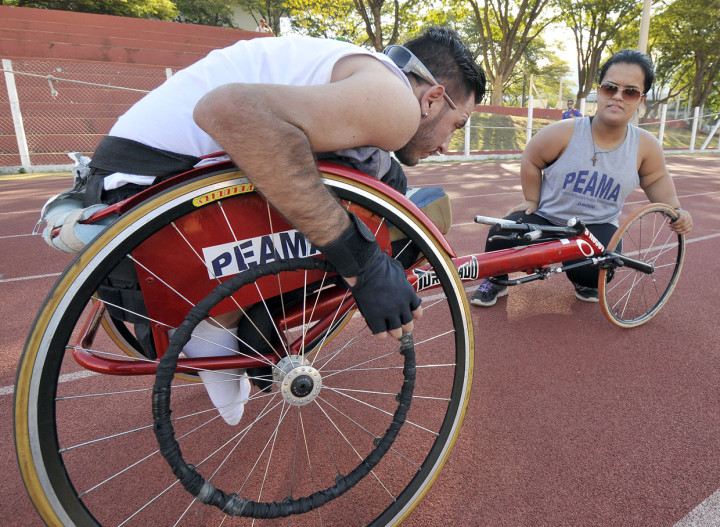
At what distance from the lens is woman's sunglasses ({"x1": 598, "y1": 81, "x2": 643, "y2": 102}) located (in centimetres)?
A: 268

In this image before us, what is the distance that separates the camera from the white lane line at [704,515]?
145 cm

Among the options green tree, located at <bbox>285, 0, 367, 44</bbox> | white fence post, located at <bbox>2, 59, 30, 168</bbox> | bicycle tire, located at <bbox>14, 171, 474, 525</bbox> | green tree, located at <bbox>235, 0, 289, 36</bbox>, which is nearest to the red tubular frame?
bicycle tire, located at <bbox>14, 171, 474, 525</bbox>

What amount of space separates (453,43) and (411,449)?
156 centimetres

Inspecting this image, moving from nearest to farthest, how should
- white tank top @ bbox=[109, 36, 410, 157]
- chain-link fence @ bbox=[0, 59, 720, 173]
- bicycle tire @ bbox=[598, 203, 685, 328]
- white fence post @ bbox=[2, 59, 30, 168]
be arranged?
white tank top @ bbox=[109, 36, 410, 157] → bicycle tire @ bbox=[598, 203, 685, 328] → white fence post @ bbox=[2, 59, 30, 168] → chain-link fence @ bbox=[0, 59, 720, 173]

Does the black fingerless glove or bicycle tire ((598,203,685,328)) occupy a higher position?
the black fingerless glove

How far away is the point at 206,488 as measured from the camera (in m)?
1.11

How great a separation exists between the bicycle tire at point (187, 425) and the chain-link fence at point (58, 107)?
1020 cm

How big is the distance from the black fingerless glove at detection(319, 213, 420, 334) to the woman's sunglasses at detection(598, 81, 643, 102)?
2323mm

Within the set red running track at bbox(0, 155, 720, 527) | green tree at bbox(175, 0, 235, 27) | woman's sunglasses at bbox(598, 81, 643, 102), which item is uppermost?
green tree at bbox(175, 0, 235, 27)

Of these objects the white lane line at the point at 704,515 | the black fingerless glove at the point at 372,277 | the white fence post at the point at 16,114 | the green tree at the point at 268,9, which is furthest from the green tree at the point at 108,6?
the white lane line at the point at 704,515

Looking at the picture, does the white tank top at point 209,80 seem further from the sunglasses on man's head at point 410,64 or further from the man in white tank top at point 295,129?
the sunglasses on man's head at point 410,64

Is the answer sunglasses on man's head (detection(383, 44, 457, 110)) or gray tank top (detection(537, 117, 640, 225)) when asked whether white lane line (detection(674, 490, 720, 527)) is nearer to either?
sunglasses on man's head (detection(383, 44, 457, 110))

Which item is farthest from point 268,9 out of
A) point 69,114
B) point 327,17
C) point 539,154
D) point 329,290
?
point 329,290

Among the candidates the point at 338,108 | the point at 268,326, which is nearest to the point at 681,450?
the point at 268,326
